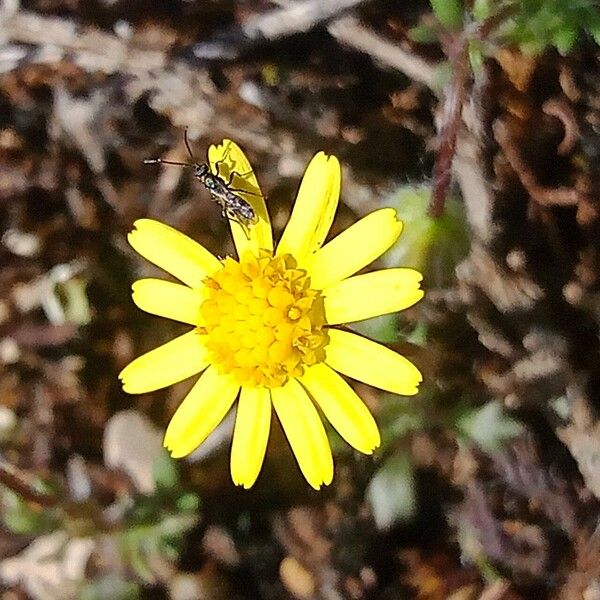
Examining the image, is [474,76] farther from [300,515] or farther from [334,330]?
[300,515]

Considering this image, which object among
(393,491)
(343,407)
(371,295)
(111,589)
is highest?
(371,295)

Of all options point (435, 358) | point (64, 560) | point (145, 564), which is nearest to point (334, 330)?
point (435, 358)

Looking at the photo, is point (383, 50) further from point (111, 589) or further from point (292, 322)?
point (111, 589)

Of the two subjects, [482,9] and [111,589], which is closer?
[482,9]

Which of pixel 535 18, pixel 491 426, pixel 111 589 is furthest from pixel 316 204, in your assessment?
pixel 111 589

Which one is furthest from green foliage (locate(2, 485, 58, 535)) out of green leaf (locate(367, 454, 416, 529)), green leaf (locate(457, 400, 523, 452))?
green leaf (locate(457, 400, 523, 452))

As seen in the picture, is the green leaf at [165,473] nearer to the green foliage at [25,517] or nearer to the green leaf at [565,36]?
the green foliage at [25,517]
